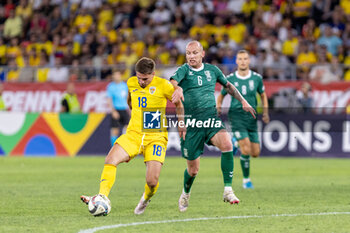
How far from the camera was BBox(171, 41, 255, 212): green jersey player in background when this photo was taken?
965 cm

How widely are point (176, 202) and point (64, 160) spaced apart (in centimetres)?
948

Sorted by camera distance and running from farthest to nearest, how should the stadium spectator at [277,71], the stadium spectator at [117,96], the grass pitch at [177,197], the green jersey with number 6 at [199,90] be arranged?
the stadium spectator at [277,71], the stadium spectator at [117,96], the green jersey with number 6 at [199,90], the grass pitch at [177,197]

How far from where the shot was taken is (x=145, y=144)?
29.1ft

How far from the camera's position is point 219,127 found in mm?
9742

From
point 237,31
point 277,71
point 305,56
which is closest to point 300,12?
point 237,31

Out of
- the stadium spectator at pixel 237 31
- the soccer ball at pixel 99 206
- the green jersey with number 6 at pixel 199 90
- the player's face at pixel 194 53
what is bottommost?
the soccer ball at pixel 99 206

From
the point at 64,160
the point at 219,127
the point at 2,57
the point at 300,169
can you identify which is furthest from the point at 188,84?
the point at 2,57

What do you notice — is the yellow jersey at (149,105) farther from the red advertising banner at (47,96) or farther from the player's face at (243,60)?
the red advertising banner at (47,96)

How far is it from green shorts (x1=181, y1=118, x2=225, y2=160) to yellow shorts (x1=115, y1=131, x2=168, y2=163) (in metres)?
0.81

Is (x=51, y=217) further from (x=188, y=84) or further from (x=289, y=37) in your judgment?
(x=289, y=37)

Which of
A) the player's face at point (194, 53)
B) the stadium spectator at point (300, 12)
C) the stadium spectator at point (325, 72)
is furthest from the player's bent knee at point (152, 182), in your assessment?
the stadium spectator at point (300, 12)

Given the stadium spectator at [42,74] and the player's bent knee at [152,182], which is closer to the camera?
the player's bent knee at [152,182]

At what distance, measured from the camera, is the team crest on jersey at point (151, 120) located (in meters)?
8.90

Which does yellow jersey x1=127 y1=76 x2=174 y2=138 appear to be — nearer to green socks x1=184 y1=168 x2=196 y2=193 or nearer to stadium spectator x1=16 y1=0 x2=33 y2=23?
green socks x1=184 y1=168 x2=196 y2=193
